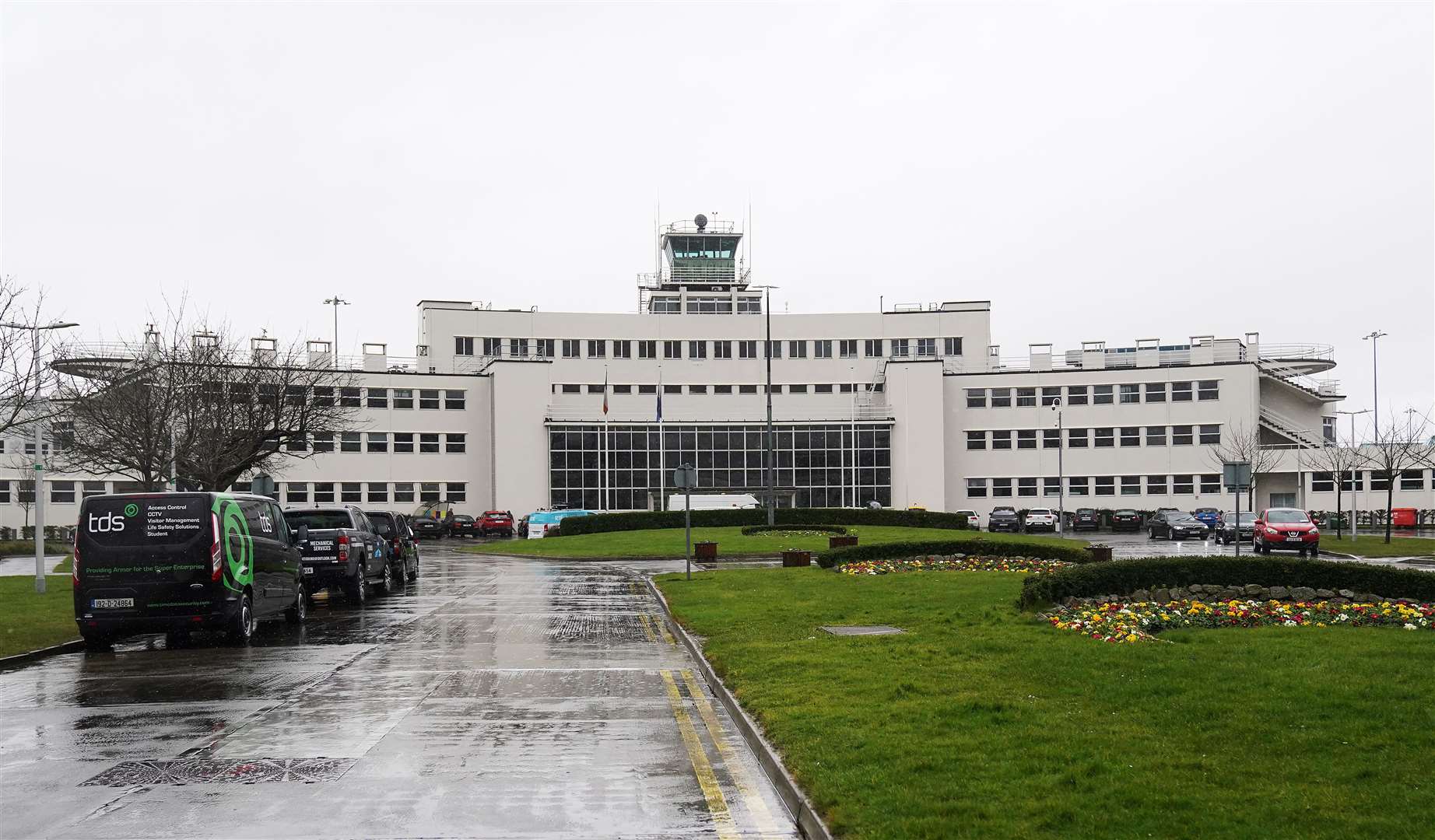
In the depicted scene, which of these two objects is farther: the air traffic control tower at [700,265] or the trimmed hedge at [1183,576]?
the air traffic control tower at [700,265]

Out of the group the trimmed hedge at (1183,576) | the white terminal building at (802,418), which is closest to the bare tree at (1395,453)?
the white terminal building at (802,418)

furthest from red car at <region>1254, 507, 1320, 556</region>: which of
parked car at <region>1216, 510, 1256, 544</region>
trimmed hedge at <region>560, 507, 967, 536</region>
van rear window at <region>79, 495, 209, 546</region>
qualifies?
van rear window at <region>79, 495, 209, 546</region>

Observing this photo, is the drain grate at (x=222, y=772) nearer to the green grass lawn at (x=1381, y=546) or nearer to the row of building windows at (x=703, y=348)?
the green grass lawn at (x=1381, y=546)

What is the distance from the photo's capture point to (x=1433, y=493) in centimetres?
7206

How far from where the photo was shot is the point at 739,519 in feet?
189

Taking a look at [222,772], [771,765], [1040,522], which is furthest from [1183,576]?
[1040,522]

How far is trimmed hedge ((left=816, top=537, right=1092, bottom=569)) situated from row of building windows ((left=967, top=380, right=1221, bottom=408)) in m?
47.0

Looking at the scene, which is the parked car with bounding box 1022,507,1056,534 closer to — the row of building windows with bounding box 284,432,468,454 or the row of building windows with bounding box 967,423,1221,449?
the row of building windows with bounding box 967,423,1221,449

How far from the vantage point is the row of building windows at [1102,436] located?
246 ft

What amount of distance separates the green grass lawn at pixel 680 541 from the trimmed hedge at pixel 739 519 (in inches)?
34.9

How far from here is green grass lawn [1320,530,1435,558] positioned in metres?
38.9

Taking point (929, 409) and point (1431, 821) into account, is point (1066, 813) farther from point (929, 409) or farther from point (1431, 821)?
point (929, 409)

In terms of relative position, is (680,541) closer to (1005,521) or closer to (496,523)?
(496,523)

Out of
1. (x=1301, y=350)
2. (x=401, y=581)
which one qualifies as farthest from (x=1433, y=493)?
(x=401, y=581)
